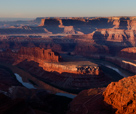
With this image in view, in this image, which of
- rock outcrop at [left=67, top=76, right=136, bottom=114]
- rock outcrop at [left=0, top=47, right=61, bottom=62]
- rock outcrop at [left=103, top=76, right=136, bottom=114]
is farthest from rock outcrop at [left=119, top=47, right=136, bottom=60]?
rock outcrop at [left=103, top=76, right=136, bottom=114]

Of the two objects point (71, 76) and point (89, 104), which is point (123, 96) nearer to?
point (89, 104)

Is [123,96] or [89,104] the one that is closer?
[123,96]

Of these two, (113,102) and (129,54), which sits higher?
(113,102)

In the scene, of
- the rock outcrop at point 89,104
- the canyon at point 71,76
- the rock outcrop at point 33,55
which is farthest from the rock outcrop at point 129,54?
the rock outcrop at point 89,104

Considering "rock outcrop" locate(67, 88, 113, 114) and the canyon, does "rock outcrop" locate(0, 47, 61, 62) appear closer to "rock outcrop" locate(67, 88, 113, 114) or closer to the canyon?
the canyon

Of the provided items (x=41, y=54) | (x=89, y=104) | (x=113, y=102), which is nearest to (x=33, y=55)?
(x=41, y=54)

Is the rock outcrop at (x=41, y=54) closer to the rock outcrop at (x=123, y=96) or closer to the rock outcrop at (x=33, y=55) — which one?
the rock outcrop at (x=33, y=55)

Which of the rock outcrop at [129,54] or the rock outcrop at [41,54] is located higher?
the rock outcrop at [41,54]

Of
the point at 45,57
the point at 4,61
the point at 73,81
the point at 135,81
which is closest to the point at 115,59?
the point at 45,57
